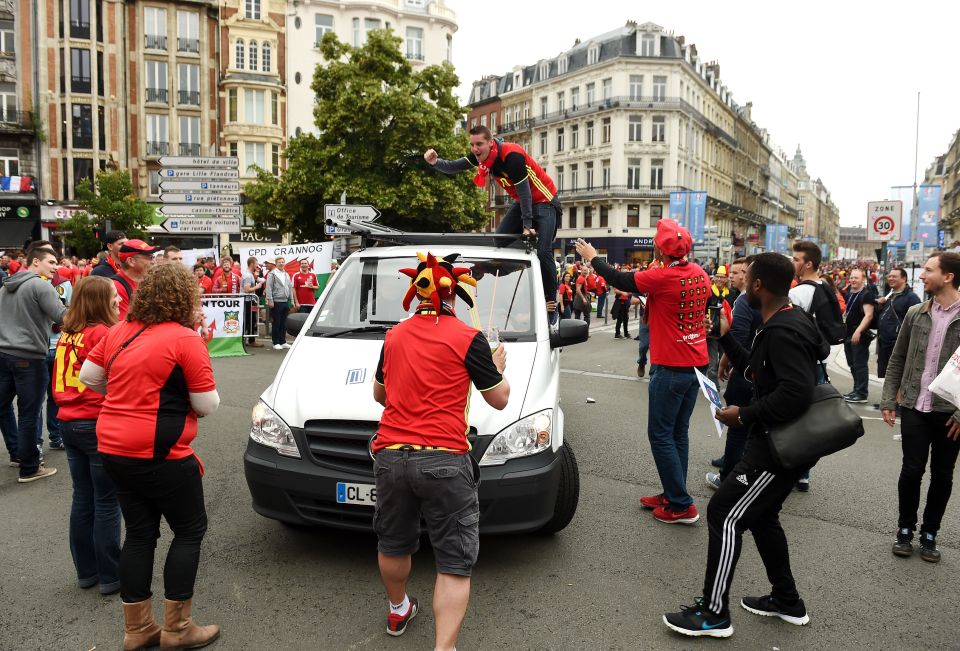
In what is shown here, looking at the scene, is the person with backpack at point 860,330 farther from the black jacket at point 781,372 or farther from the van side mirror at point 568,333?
the black jacket at point 781,372

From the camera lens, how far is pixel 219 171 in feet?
53.7

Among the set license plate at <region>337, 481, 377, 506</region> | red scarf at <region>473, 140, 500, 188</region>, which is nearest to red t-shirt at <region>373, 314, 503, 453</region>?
license plate at <region>337, 481, 377, 506</region>

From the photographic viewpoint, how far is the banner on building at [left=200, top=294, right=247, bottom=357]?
13.9m

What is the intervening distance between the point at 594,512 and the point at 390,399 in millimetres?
2697

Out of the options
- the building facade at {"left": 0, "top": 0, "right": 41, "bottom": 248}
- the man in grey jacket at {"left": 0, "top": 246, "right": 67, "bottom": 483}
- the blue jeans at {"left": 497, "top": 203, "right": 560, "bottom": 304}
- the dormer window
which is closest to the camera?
the man in grey jacket at {"left": 0, "top": 246, "right": 67, "bottom": 483}

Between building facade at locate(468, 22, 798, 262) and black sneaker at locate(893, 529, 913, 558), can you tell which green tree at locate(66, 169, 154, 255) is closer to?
black sneaker at locate(893, 529, 913, 558)

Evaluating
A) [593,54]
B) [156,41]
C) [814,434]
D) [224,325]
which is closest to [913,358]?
[814,434]

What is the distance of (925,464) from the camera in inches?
181

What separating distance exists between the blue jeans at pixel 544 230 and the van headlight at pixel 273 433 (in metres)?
2.80

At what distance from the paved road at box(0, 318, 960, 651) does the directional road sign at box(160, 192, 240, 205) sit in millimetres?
11185

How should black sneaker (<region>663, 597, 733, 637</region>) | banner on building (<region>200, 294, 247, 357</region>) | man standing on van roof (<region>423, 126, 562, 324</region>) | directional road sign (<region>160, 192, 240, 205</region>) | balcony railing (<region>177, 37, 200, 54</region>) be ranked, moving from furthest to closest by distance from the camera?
balcony railing (<region>177, 37, 200, 54</region>) < directional road sign (<region>160, 192, 240, 205</region>) < banner on building (<region>200, 294, 247, 357</region>) < man standing on van roof (<region>423, 126, 562, 324</region>) < black sneaker (<region>663, 597, 733, 637</region>)

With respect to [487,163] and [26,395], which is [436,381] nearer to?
[487,163]

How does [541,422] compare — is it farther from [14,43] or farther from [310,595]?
[14,43]

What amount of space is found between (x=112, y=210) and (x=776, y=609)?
1364 inches
